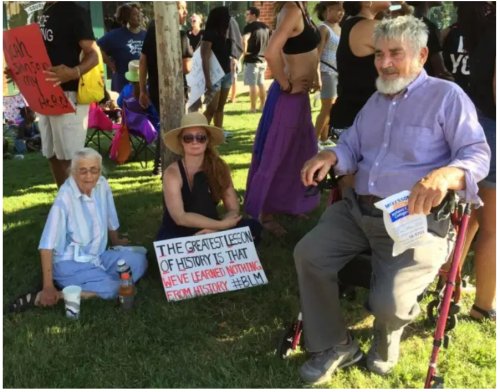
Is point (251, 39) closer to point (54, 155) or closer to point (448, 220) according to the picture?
point (54, 155)

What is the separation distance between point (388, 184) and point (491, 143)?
2.51 ft

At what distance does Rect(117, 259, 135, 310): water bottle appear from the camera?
3.38 meters

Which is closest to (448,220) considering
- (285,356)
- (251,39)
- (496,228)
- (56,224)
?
(496,228)

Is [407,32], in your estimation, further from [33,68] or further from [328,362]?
[33,68]

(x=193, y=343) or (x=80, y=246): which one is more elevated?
(x=80, y=246)

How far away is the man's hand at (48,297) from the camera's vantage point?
11.1 ft

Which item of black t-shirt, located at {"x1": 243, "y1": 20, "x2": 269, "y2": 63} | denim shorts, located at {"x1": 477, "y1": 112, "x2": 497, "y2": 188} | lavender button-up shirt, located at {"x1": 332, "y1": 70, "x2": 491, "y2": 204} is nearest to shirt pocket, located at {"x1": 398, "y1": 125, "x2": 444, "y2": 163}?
lavender button-up shirt, located at {"x1": 332, "y1": 70, "x2": 491, "y2": 204}

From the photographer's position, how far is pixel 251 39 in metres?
10.2

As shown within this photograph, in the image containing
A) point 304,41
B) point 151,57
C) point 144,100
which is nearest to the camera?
point 304,41

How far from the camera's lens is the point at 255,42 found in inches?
400

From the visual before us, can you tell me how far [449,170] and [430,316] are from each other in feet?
3.74

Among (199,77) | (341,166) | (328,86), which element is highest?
(341,166)

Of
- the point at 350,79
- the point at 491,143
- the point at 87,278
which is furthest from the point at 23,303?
the point at 491,143

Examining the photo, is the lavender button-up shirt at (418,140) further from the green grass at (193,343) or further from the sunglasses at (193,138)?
the sunglasses at (193,138)
